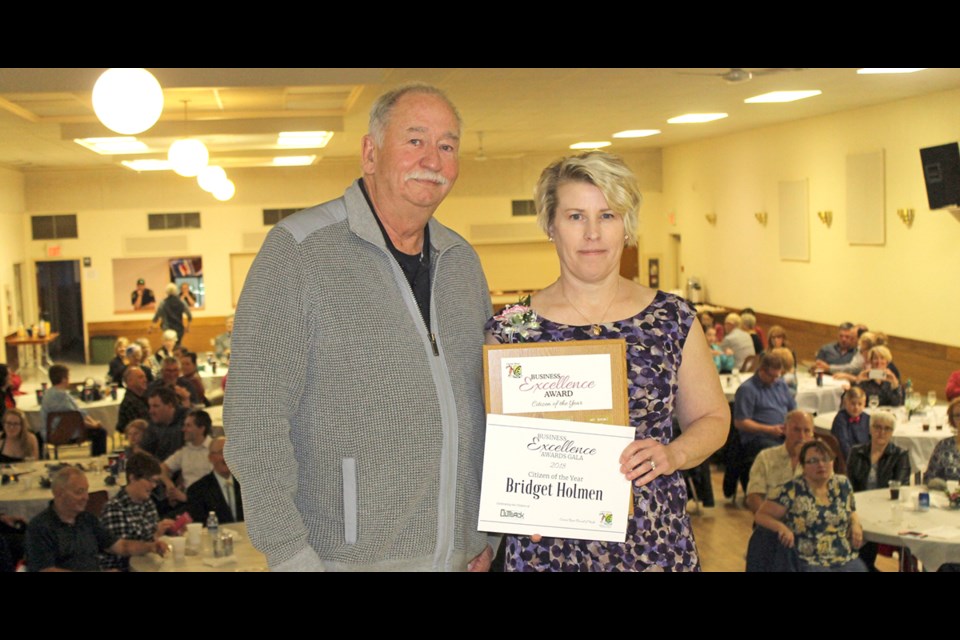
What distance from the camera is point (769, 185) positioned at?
16953 mm

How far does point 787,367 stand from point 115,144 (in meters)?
7.85

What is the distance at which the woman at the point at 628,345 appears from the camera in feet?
6.91

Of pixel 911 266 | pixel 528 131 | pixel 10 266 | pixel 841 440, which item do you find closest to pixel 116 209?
pixel 10 266

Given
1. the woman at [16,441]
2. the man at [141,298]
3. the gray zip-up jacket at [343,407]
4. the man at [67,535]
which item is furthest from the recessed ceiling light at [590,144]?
the gray zip-up jacket at [343,407]

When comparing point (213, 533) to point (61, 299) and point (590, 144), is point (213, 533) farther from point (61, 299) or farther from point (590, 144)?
point (61, 299)

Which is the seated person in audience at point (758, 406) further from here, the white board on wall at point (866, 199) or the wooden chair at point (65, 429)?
the wooden chair at point (65, 429)

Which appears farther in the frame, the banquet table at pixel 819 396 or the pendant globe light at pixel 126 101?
the banquet table at pixel 819 396

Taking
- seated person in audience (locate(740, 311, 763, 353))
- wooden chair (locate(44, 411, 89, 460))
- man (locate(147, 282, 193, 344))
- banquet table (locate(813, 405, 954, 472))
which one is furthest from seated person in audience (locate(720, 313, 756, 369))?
man (locate(147, 282, 193, 344))

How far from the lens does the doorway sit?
21234 millimetres

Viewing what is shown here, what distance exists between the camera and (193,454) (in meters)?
7.60

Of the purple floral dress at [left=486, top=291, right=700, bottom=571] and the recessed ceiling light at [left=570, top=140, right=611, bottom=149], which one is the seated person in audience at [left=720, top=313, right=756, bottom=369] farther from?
the purple floral dress at [left=486, top=291, right=700, bottom=571]

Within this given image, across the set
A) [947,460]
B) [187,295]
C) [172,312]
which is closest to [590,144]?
[172,312]

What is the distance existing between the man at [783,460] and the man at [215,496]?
345 centimetres

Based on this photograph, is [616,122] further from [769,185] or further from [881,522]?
[881,522]
